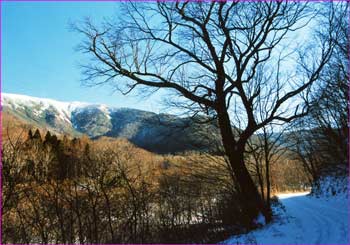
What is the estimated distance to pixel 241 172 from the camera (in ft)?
37.9

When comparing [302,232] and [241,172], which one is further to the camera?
[241,172]

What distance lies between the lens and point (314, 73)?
1123 centimetres

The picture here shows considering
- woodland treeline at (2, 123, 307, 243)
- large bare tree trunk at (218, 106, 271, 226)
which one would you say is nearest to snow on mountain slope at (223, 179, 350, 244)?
large bare tree trunk at (218, 106, 271, 226)

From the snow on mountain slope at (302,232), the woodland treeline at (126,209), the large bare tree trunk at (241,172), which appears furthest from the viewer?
the woodland treeline at (126,209)

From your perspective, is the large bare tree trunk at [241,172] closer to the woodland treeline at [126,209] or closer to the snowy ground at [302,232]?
the woodland treeline at [126,209]

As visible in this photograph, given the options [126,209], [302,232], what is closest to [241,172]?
[302,232]

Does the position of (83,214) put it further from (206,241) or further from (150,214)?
(206,241)

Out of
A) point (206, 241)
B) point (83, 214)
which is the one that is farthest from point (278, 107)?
point (83, 214)

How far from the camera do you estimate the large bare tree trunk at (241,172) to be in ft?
37.8

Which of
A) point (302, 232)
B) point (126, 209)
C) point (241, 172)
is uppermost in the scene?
point (241, 172)

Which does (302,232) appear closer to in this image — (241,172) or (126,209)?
(241,172)

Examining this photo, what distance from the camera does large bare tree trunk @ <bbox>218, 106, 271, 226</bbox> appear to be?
11531mm

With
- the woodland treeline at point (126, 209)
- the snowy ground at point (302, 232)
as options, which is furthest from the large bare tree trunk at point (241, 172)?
the snowy ground at point (302, 232)

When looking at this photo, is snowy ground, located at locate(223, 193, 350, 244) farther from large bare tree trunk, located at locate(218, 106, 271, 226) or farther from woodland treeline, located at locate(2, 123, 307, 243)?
woodland treeline, located at locate(2, 123, 307, 243)
